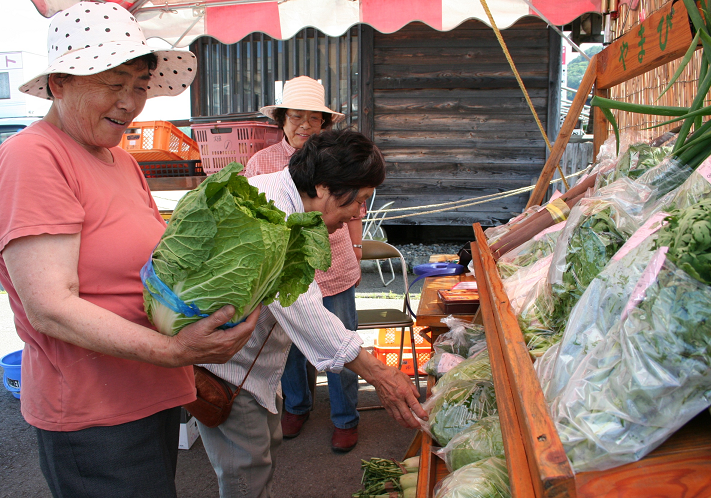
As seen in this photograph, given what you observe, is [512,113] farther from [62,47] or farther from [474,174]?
[62,47]

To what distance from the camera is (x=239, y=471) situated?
76.4 inches

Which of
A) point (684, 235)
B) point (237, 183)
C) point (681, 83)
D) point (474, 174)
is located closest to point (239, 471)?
point (237, 183)

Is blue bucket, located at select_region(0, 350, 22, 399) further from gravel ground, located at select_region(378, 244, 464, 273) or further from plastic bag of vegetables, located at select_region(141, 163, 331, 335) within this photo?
gravel ground, located at select_region(378, 244, 464, 273)

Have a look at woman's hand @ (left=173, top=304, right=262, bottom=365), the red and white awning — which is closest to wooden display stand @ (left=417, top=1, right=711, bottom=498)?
woman's hand @ (left=173, top=304, right=262, bottom=365)

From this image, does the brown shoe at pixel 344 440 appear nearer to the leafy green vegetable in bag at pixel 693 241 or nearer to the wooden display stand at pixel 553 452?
the wooden display stand at pixel 553 452

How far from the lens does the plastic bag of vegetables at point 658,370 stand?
2.60 ft

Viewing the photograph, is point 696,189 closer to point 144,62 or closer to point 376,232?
point 144,62

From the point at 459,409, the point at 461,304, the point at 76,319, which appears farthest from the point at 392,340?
the point at 76,319

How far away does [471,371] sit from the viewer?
2197mm

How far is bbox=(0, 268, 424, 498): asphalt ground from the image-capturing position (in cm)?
312

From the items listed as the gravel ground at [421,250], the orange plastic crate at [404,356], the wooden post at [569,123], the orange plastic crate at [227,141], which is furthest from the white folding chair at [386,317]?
the gravel ground at [421,250]

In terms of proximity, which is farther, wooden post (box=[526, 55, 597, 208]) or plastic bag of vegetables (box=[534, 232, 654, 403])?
wooden post (box=[526, 55, 597, 208])

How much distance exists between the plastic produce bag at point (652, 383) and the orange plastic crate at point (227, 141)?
3.83m

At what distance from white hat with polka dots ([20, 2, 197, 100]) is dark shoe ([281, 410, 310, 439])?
2.81m
